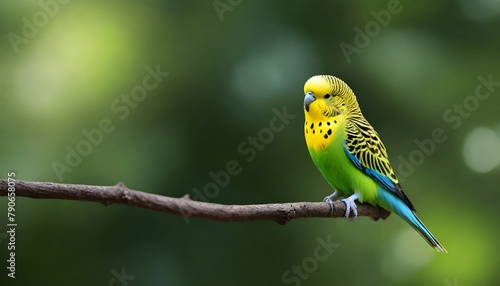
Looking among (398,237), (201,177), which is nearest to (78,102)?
(201,177)

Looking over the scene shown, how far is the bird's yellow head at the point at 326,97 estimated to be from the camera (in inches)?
67.9

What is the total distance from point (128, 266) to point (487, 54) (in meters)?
2.12

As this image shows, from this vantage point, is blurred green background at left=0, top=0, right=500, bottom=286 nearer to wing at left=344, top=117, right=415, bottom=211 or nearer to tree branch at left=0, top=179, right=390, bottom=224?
wing at left=344, top=117, right=415, bottom=211

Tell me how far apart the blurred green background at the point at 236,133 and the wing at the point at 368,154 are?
86 centimetres

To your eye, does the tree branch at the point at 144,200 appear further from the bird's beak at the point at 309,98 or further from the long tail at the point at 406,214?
the long tail at the point at 406,214

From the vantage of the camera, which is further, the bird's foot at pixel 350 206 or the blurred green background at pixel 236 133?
the blurred green background at pixel 236 133

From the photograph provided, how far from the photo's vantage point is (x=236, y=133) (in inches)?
114

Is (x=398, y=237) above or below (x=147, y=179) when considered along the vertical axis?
below

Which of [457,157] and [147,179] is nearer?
[147,179]

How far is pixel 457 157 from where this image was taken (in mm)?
3068

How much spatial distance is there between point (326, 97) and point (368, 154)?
12.3 inches

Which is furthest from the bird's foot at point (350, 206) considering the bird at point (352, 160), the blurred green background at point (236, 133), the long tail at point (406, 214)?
the blurred green background at point (236, 133)

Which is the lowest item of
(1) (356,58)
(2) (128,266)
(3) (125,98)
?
(2) (128,266)

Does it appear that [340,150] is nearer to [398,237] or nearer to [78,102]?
[398,237]
